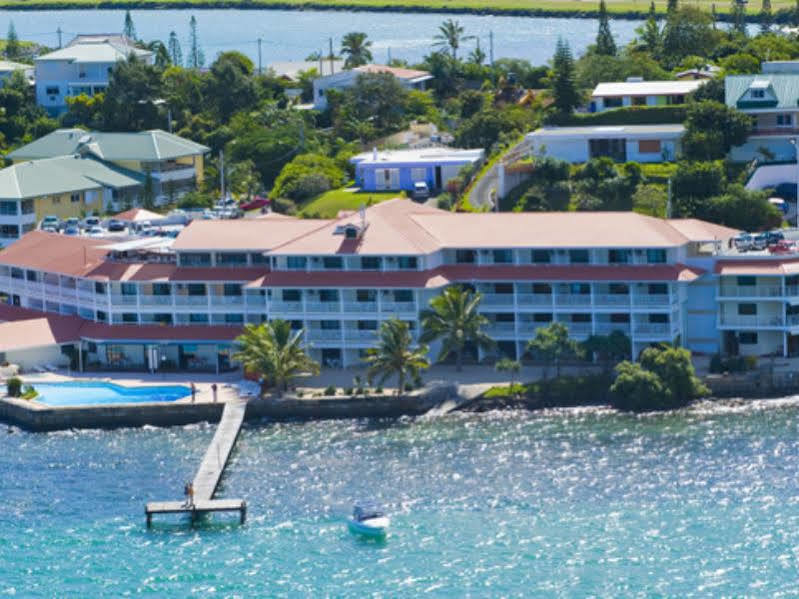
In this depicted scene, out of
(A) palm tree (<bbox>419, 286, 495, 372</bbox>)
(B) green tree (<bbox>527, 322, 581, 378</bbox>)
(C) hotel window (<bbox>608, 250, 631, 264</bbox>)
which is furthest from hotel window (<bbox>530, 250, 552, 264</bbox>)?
(A) palm tree (<bbox>419, 286, 495, 372</bbox>)

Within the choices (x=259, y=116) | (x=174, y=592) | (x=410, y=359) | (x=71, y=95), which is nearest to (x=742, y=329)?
(x=410, y=359)

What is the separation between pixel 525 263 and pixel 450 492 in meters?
20.0

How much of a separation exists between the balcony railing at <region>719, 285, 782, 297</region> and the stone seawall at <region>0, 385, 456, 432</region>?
13.2 metres

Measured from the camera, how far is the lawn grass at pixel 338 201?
12431 centimetres

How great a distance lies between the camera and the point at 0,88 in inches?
6284

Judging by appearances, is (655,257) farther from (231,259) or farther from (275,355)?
→ (231,259)

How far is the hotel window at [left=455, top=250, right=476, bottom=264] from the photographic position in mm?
100500

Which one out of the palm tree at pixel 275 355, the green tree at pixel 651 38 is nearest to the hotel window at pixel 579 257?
the palm tree at pixel 275 355

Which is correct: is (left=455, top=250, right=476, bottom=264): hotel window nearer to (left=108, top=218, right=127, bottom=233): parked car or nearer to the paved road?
the paved road

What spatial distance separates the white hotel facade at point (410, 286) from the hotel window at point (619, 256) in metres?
0.06

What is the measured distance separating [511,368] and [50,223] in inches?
1474

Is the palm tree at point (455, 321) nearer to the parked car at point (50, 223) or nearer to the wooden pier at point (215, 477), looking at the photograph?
the wooden pier at point (215, 477)

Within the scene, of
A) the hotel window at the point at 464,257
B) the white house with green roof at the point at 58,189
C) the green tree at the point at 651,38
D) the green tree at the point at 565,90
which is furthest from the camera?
the green tree at the point at 651,38

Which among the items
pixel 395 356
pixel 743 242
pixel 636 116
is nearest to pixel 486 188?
pixel 636 116
